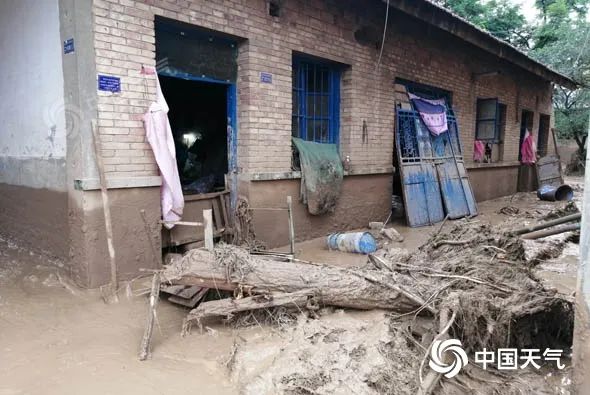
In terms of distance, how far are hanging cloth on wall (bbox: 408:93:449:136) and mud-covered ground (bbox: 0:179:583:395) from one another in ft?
19.2

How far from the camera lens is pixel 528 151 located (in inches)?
508

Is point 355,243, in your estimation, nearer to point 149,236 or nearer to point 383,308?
point 383,308

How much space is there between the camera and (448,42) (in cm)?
879

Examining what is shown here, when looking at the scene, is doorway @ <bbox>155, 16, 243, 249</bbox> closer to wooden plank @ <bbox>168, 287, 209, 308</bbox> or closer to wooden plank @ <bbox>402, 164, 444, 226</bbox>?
wooden plank @ <bbox>168, 287, 209, 308</bbox>

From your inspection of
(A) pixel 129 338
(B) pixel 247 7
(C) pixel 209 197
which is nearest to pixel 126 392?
(A) pixel 129 338

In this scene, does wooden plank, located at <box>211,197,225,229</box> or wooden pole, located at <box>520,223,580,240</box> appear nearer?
wooden pole, located at <box>520,223,580,240</box>

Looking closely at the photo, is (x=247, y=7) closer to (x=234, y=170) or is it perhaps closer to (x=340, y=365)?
(x=234, y=170)

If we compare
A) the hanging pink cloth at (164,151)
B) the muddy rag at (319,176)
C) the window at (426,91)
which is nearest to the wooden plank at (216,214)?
the hanging pink cloth at (164,151)

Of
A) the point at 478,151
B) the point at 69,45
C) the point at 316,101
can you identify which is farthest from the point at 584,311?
the point at 478,151

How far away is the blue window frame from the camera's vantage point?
6340 mm

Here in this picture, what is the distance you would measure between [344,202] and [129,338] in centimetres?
436

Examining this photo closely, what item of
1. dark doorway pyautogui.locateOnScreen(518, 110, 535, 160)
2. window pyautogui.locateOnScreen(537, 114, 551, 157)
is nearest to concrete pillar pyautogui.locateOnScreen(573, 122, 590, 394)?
dark doorway pyautogui.locateOnScreen(518, 110, 535, 160)

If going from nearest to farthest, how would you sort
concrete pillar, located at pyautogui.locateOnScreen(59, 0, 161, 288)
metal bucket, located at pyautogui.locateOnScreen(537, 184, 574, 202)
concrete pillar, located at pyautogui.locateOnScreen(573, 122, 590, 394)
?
1. concrete pillar, located at pyautogui.locateOnScreen(573, 122, 590, 394)
2. concrete pillar, located at pyautogui.locateOnScreen(59, 0, 161, 288)
3. metal bucket, located at pyautogui.locateOnScreen(537, 184, 574, 202)

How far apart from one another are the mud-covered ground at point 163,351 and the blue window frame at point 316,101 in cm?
365
